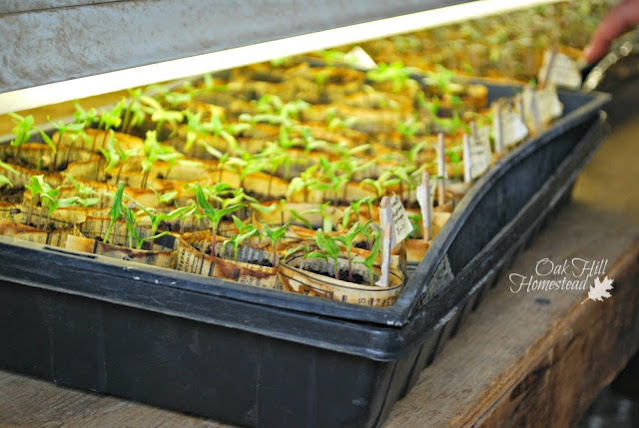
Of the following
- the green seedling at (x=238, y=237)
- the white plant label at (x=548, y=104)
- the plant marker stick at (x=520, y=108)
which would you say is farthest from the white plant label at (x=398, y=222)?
the white plant label at (x=548, y=104)

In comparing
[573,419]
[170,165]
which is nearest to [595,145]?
[573,419]

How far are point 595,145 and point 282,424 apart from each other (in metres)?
2.28

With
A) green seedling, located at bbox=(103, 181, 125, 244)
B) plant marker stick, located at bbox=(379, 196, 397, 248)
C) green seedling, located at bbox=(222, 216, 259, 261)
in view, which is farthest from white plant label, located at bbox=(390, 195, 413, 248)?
green seedling, located at bbox=(103, 181, 125, 244)

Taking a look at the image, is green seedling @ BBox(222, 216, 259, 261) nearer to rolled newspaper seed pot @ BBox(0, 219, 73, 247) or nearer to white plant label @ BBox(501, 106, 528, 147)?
rolled newspaper seed pot @ BBox(0, 219, 73, 247)

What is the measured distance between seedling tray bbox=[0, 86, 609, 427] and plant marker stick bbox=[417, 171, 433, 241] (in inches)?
4.6

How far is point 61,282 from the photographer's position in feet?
6.08

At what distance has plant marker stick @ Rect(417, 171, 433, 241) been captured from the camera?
7.29 ft

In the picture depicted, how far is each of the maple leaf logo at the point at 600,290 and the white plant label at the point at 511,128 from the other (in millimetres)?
579

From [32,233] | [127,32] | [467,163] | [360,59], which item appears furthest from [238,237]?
[360,59]

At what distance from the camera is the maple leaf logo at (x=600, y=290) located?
9.26ft

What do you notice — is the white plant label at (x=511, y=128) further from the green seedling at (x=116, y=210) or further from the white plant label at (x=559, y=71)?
the green seedling at (x=116, y=210)

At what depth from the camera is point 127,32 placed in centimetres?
151

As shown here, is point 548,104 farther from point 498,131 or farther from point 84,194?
point 84,194

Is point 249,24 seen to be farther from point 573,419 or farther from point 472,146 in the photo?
point 573,419
